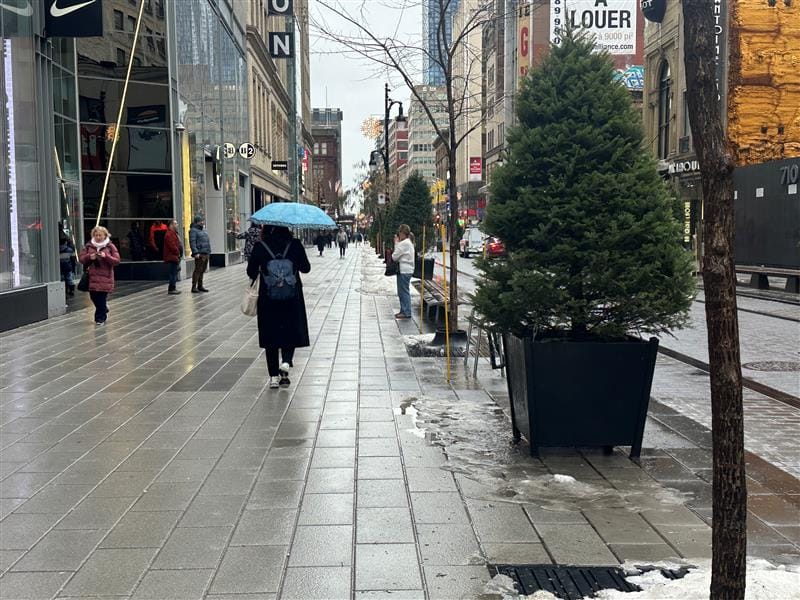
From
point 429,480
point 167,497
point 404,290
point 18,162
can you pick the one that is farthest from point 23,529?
point 18,162

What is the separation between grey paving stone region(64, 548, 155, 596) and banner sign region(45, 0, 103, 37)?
13.2 meters

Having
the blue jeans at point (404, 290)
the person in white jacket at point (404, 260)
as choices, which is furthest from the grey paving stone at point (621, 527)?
the blue jeans at point (404, 290)

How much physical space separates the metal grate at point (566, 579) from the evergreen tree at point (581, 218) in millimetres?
2153

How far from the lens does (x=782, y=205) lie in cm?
2428

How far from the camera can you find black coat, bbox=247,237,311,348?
8.67 metres

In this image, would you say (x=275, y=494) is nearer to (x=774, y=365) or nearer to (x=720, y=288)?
(x=720, y=288)

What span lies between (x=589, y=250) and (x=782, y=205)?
21376mm

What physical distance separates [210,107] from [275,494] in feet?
101

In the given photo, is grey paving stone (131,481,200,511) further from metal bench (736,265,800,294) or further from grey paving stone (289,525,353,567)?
metal bench (736,265,800,294)

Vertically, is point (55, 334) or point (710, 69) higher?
point (710, 69)

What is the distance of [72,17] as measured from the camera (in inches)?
593

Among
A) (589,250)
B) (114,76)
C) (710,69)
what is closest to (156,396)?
(589,250)

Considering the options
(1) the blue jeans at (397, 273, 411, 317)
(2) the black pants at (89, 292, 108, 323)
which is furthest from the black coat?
(1) the blue jeans at (397, 273, 411, 317)

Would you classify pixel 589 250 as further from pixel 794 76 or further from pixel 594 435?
pixel 794 76
